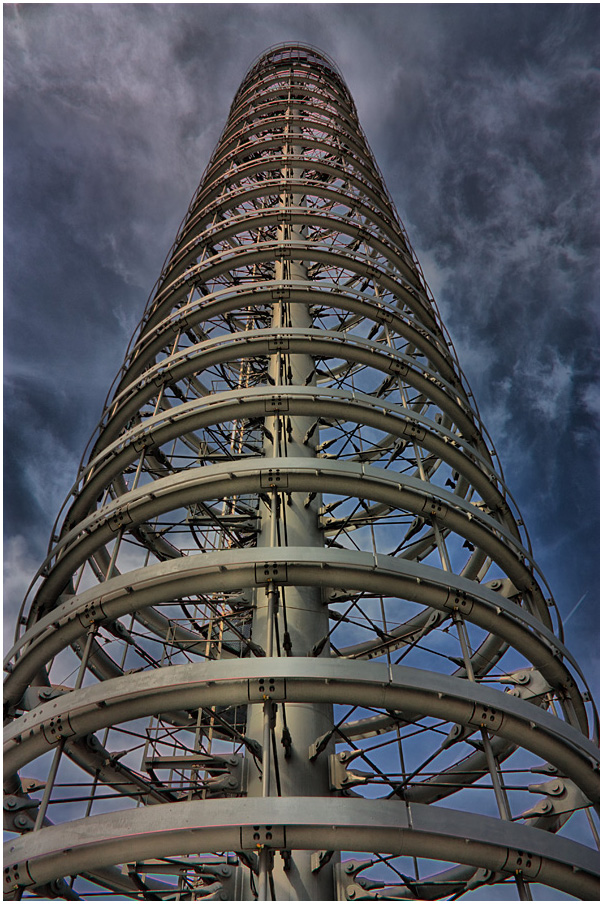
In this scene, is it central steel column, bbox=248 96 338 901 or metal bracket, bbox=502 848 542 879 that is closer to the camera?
metal bracket, bbox=502 848 542 879

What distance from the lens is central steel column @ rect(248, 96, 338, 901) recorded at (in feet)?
42.3

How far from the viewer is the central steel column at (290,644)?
42.3 feet

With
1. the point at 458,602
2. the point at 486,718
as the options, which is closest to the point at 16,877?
the point at 486,718

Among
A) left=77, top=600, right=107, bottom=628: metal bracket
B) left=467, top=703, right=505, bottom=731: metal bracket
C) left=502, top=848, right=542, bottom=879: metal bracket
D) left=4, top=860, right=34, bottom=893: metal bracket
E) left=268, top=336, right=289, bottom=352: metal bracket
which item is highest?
left=268, top=336, right=289, bottom=352: metal bracket

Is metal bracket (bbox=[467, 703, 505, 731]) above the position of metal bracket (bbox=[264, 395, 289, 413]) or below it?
below

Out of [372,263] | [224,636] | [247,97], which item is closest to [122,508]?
[224,636]

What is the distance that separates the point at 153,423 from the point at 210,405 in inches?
65.2

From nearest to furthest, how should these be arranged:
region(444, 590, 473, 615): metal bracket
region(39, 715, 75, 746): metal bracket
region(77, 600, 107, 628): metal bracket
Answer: region(39, 715, 75, 746): metal bracket
region(444, 590, 473, 615): metal bracket
region(77, 600, 107, 628): metal bracket

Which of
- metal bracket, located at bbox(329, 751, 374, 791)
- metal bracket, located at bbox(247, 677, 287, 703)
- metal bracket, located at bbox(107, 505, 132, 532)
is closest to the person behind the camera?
metal bracket, located at bbox(247, 677, 287, 703)

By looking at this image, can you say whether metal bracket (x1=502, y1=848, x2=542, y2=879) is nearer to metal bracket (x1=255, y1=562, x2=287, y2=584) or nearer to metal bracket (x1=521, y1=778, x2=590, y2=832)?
metal bracket (x1=255, y1=562, x2=287, y2=584)

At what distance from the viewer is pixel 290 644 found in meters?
14.8

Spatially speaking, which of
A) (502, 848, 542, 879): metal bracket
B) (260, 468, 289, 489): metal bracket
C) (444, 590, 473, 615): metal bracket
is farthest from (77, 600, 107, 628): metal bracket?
(502, 848, 542, 879): metal bracket

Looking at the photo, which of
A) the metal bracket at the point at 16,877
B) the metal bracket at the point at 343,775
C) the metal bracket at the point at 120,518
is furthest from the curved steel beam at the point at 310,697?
the metal bracket at the point at 120,518

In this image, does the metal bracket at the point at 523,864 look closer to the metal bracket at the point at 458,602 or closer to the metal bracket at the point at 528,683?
the metal bracket at the point at 458,602
